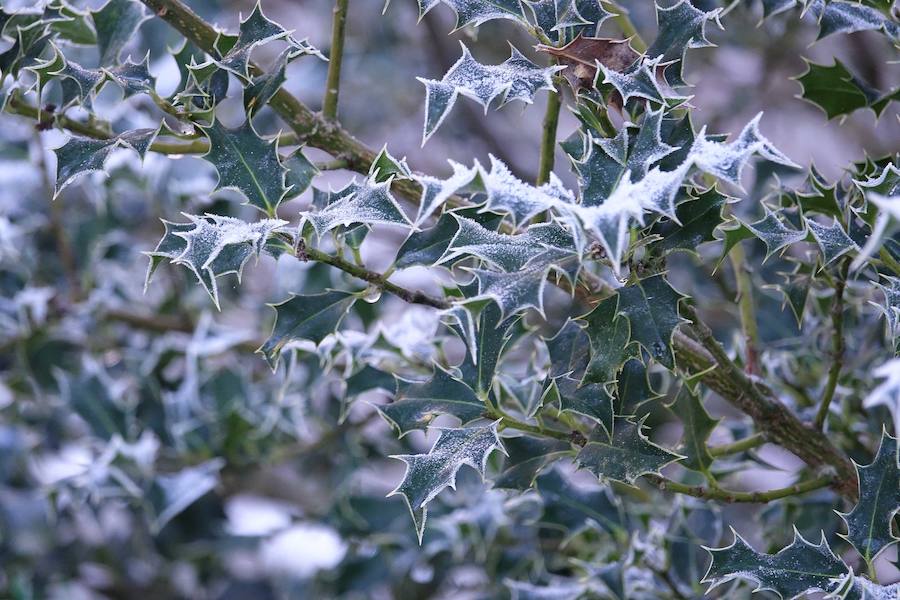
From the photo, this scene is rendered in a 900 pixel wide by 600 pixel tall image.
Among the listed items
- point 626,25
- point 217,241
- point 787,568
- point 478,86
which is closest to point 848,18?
point 626,25

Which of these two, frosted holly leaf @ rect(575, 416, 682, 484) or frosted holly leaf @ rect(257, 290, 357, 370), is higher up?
frosted holly leaf @ rect(257, 290, 357, 370)

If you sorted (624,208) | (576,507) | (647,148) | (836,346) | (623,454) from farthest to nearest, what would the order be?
(576,507)
(836,346)
(623,454)
(647,148)
(624,208)

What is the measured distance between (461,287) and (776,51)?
1.43 metres

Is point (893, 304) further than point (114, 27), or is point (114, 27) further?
point (114, 27)

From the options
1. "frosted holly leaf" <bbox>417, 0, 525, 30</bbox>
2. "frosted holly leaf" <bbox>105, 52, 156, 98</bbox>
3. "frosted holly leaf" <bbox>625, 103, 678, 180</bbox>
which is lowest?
"frosted holly leaf" <bbox>105, 52, 156, 98</bbox>

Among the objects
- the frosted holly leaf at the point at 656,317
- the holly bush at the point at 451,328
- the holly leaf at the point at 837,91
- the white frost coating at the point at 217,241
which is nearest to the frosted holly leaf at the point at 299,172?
the holly bush at the point at 451,328

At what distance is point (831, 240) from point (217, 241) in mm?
490

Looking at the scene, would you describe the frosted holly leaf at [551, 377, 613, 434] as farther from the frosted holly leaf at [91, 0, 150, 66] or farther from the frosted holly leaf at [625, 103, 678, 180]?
the frosted holly leaf at [91, 0, 150, 66]

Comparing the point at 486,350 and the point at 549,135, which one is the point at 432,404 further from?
the point at 549,135

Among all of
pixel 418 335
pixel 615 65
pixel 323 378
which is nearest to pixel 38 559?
pixel 323 378

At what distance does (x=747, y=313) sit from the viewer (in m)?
0.98

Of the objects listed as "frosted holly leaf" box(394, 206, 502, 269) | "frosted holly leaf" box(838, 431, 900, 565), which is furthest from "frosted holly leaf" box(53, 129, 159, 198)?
"frosted holly leaf" box(838, 431, 900, 565)

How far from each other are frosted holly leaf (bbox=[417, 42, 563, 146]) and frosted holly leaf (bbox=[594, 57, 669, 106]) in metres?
0.05

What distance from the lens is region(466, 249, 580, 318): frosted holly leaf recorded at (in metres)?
0.65
